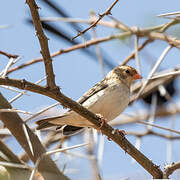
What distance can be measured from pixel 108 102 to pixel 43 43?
212 centimetres

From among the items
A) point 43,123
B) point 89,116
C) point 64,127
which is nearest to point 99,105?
point 64,127

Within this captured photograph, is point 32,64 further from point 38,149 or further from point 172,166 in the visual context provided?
point 172,166

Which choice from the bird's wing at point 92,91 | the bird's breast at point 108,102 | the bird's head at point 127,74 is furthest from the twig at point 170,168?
the bird's head at point 127,74

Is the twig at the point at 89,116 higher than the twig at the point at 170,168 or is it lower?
higher

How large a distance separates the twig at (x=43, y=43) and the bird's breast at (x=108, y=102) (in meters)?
1.94

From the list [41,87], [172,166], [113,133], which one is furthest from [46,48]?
[172,166]

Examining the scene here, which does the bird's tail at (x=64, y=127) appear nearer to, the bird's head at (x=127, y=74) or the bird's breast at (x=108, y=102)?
the bird's breast at (x=108, y=102)

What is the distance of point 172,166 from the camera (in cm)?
336

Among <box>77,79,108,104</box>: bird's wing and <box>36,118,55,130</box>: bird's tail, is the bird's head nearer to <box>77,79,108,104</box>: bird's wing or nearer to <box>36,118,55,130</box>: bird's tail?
<box>77,79,108,104</box>: bird's wing

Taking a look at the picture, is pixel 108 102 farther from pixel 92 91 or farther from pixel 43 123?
pixel 43 123

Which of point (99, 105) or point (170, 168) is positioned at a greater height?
point (99, 105)

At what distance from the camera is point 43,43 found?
2793 mm

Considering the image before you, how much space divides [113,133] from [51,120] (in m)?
1.35

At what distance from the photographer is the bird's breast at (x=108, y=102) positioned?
4.76 meters
